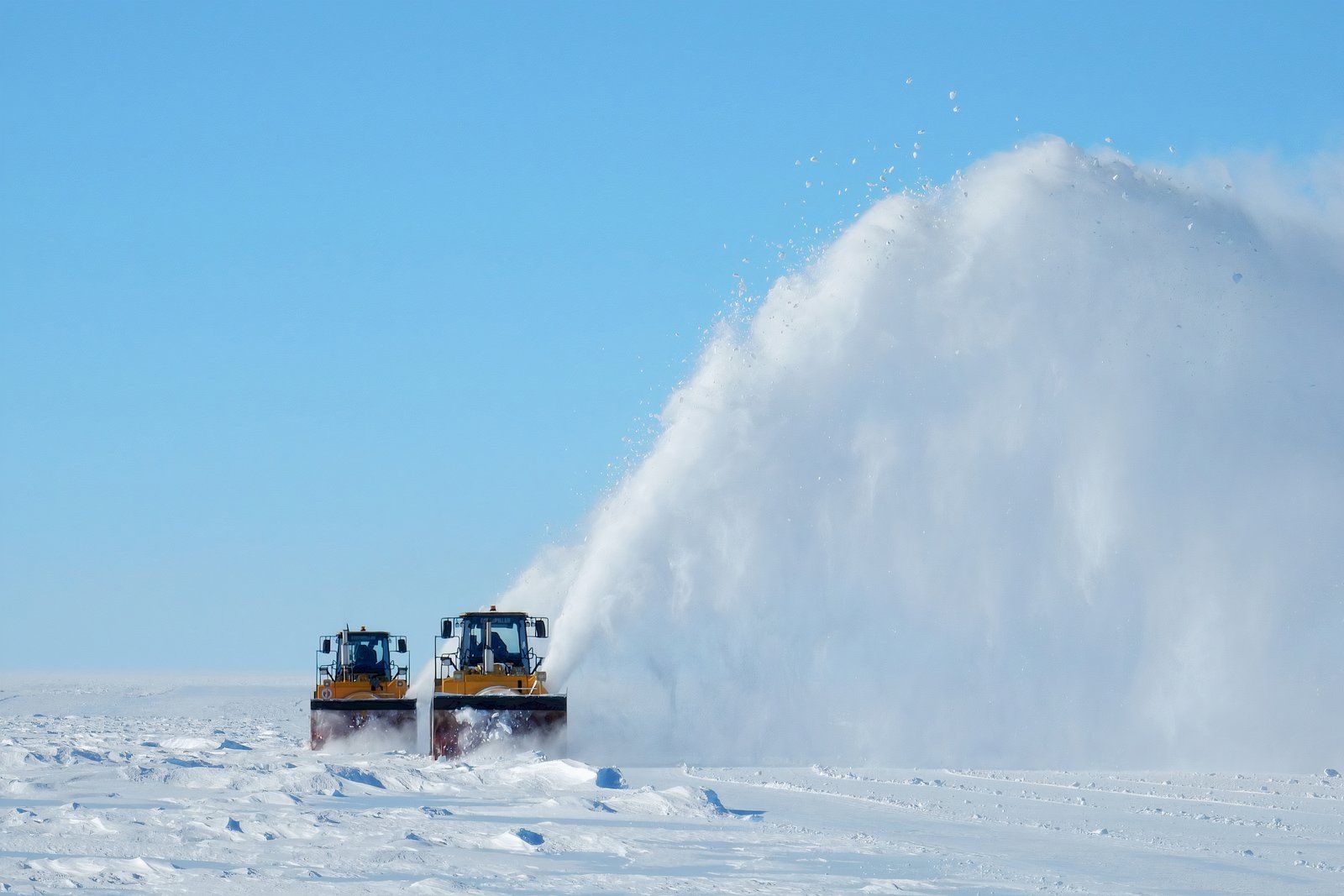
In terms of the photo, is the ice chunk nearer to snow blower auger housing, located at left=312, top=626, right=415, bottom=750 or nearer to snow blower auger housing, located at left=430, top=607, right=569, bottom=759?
snow blower auger housing, located at left=430, top=607, right=569, bottom=759

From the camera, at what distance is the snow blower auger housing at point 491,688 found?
24.6 meters

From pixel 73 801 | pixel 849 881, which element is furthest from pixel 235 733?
pixel 849 881

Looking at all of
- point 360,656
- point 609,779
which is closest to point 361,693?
point 360,656

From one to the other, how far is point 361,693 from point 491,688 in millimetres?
5632

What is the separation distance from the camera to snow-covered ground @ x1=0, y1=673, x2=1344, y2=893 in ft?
42.7

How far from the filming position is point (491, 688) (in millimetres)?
25859

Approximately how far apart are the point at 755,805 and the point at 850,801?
144 centimetres

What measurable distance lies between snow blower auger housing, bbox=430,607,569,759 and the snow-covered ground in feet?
2.25

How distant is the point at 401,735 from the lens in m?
29.0

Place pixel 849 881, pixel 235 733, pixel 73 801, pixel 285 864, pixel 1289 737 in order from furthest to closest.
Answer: pixel 235 733, pixel 1289 737, pixel 73 801, pixel 285 864, pixel 849 881

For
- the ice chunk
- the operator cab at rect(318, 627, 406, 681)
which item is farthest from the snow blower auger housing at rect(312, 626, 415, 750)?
the ice chunk

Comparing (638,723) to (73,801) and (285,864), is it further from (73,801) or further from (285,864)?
(285,864)

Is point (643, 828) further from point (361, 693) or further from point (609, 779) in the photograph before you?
point (361, 693)

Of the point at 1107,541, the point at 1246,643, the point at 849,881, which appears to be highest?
the point at 1107,541
